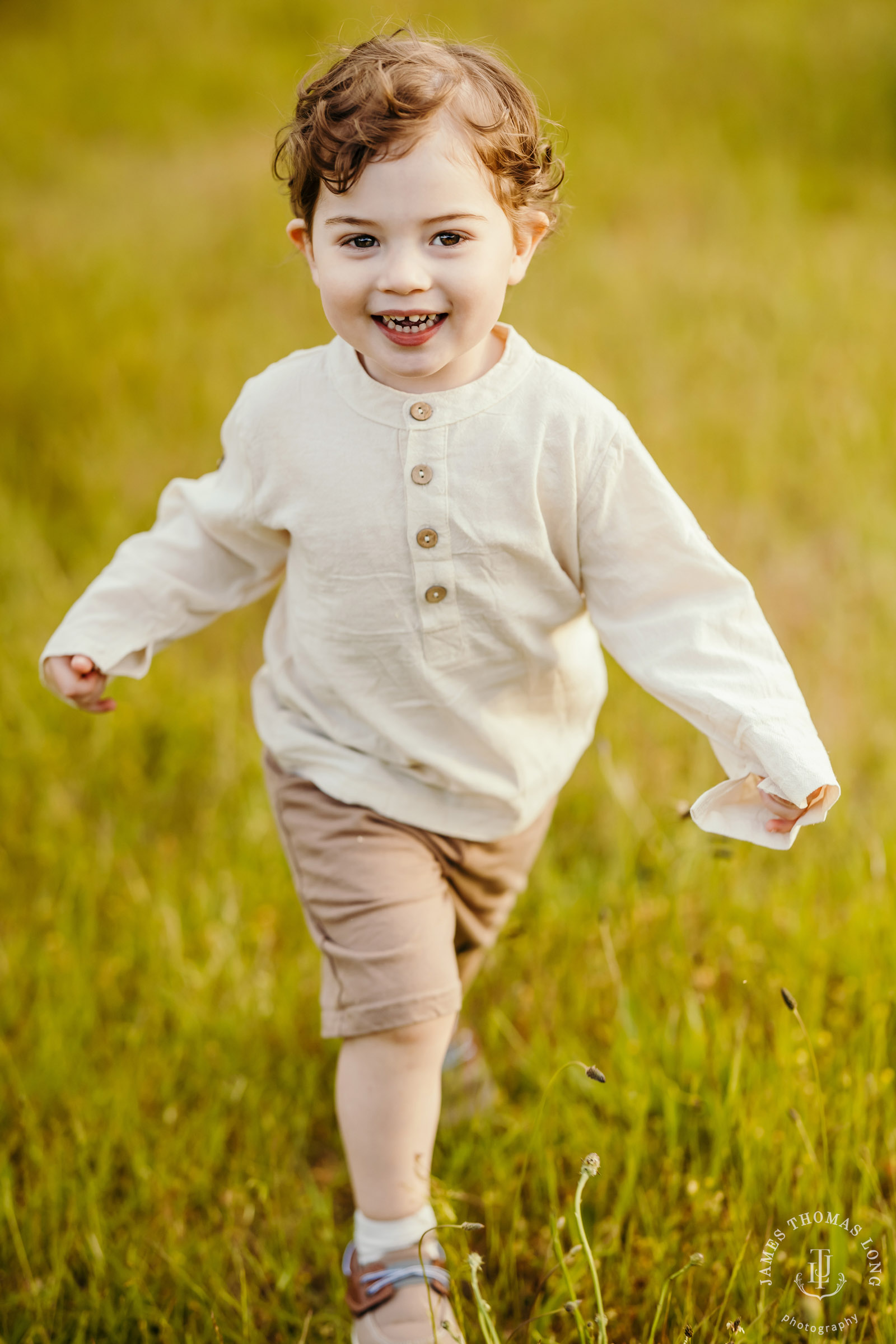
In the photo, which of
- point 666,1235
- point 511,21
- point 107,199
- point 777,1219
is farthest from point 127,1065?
point 511,21

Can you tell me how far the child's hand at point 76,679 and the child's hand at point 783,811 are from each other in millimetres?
909

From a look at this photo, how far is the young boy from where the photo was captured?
1341mm

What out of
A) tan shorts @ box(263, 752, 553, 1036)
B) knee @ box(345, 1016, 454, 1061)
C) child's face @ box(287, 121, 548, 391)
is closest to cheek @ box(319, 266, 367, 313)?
child's face @ box(287, 121, 548, 391)

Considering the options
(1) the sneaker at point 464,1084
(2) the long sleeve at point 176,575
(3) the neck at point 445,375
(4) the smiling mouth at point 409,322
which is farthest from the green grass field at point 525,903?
(2) the long sleeve at point 176,575

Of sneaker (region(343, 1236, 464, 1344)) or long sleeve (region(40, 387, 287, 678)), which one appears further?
long sleeve (region(40, 387, 287, 678))

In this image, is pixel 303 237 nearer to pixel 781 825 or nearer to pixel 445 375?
pixel 445 375

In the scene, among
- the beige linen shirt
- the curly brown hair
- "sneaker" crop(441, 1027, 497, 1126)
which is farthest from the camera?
"sneaker" crop(441, 1027, 497, 1126)

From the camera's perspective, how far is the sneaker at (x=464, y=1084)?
6.42ft

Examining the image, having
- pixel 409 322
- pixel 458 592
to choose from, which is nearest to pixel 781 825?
pixel 458 592

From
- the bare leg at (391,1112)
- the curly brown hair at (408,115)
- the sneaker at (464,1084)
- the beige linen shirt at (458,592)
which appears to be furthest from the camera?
the sneaker at (464,1084)

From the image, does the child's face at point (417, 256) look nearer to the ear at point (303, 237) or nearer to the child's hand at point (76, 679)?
the ear at point (303, 237)

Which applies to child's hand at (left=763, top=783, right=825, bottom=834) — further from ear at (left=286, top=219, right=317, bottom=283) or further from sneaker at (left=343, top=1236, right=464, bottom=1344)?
ear at (left=286, top=219, right=317, bottom=283)

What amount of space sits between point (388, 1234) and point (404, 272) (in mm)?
1237

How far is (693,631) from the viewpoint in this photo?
1.43m
